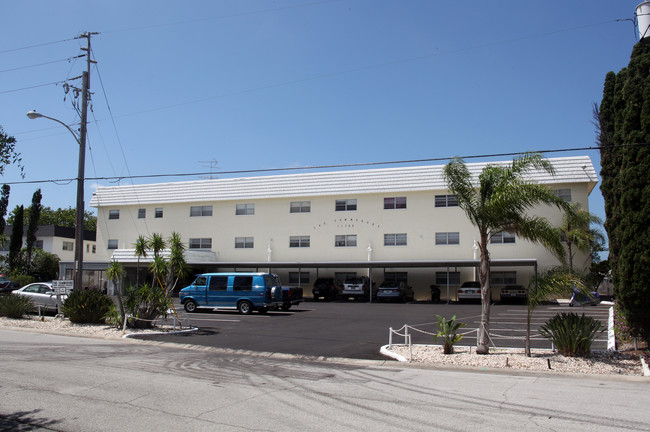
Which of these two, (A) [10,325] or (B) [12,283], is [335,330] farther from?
(B) [12,283]

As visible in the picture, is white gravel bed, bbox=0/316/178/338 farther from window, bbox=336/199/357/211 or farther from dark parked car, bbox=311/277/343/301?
window, bbox=336/199/357/211

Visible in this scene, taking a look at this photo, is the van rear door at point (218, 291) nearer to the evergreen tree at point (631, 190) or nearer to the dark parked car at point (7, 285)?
the evergreen tree at point (631, 190)

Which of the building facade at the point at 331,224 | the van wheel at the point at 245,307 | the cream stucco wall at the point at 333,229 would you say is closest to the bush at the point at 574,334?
the van wheel at the point at 245,307

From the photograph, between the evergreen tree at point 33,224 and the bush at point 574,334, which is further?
the evergreen tree at point 33,224

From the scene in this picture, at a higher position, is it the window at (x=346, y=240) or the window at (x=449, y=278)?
the window at (x=346, y=240)

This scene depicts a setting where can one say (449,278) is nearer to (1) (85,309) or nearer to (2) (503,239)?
(2) (503,239)

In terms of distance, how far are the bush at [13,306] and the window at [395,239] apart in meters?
24.0

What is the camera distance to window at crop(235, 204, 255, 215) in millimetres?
41625

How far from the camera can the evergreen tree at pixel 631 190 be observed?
10.8 m

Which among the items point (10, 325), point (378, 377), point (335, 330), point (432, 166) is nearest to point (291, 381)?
point (378, 377)

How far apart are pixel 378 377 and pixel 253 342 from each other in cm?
582

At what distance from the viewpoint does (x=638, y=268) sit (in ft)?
35.5

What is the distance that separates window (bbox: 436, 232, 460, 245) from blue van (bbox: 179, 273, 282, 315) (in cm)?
1587

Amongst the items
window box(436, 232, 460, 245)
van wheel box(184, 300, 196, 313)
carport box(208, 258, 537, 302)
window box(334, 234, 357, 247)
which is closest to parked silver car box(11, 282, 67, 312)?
van wheel box(184, 300, 196, 313)
